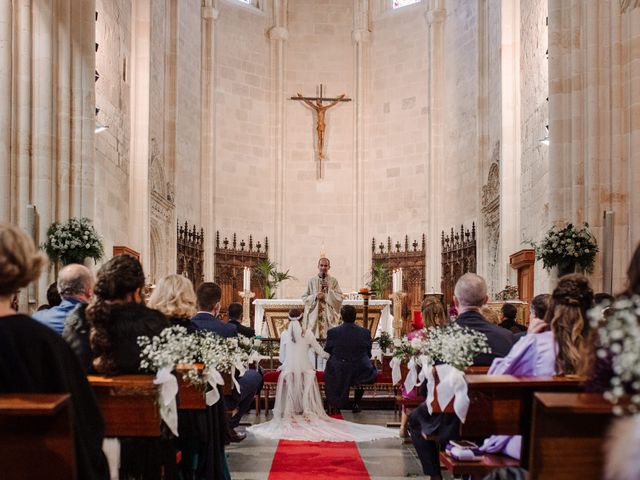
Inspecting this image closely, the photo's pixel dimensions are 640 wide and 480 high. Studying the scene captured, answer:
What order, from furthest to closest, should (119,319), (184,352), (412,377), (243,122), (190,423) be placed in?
(243,122)
(412,377)
(190,423)
(184,352)
(119,319)

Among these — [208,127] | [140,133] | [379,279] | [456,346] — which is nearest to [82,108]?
[140,133]

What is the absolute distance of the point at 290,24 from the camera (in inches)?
880

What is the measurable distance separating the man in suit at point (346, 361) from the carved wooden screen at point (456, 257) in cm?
848

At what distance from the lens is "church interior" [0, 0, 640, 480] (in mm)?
4641

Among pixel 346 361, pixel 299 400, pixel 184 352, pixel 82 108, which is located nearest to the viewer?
pixel 184 352

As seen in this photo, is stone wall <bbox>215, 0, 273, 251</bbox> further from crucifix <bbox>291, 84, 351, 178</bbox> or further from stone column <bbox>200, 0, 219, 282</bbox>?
crucifix <bbox>291, 84, 351, 178</bbox>

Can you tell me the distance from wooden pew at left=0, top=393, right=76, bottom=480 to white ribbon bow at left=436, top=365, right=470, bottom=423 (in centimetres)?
233

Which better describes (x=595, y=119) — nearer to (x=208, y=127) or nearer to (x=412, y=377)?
(x=412, y=377)

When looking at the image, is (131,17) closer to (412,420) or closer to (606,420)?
(412,420)

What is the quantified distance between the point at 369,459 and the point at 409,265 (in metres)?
13.1

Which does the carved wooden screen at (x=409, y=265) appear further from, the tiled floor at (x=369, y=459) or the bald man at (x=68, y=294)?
the bald man at (x=68, y=294)

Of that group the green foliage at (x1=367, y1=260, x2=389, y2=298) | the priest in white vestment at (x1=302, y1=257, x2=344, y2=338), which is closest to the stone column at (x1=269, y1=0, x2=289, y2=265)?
the green foliage at (x1=367, y1=260, x2=389, y2=298)

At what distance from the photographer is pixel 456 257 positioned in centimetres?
1994

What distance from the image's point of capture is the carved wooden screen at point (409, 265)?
20.6 meters
